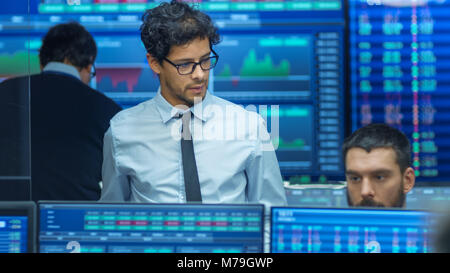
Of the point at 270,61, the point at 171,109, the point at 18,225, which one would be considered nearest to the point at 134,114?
the point at 171,109

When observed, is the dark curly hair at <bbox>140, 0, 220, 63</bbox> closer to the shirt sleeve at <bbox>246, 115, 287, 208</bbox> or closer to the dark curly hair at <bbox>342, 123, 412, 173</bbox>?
the shirt sleeve at <bbox>246, 115, 287, 208</bbox>

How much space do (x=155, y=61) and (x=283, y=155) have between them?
1010 millimetres

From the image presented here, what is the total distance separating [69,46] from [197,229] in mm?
1924

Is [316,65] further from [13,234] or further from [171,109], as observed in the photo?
[13,234]

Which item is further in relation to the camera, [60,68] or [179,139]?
[60,68]

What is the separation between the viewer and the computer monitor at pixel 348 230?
4.72 feet

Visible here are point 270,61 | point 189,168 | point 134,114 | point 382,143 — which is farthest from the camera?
point 270,61

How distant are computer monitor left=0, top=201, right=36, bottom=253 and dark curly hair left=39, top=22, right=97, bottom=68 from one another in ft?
5.43

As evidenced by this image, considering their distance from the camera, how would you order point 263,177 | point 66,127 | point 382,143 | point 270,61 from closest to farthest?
1. point 263,177
2. point 382,143
3. point 66,127
4. point 270,61

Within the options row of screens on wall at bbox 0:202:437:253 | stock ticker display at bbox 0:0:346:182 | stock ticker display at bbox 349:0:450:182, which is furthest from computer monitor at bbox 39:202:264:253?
stock ticker display at bbox 349:0:450:182

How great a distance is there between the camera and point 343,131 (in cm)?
328

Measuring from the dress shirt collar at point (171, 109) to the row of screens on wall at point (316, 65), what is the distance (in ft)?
2.32

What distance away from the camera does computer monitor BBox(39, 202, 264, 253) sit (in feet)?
4.90

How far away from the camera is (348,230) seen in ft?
4.80
